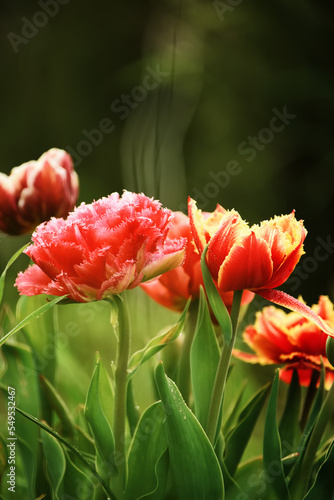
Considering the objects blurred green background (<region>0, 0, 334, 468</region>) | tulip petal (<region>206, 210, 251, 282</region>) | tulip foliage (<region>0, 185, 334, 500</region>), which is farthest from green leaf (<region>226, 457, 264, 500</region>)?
blurred green background (<region>0, 0, 334, 468</region>)

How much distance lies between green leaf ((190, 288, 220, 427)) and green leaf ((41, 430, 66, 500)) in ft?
0.22

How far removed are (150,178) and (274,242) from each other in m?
0.23

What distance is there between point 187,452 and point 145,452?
0.12 ft

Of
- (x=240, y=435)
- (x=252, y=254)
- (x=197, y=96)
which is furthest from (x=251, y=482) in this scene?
(x=197, y=96)

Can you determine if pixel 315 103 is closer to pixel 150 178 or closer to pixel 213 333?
pixel 150 178

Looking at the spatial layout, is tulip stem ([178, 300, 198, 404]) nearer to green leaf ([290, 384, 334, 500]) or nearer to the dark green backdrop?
green leaf ([290, 384, 334, 500])

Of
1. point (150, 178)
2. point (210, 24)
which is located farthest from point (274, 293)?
point (210, 24)

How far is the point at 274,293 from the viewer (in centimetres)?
24

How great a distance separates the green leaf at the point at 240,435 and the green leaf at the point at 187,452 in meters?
0.05

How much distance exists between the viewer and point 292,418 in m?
0.32

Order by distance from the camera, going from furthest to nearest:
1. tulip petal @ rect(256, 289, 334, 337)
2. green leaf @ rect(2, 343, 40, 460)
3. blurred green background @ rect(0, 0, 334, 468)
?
blurred green background @ rect(0, 0, 334, 468) < green leaf @ rect(2, 343, 40, 460) < tulip petal @ rect(256, 289, 334, 337)

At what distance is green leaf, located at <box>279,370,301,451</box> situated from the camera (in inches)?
12.5

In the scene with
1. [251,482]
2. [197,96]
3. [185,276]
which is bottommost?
[251,482]

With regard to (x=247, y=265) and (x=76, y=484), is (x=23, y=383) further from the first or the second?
(x=247, y=265)
